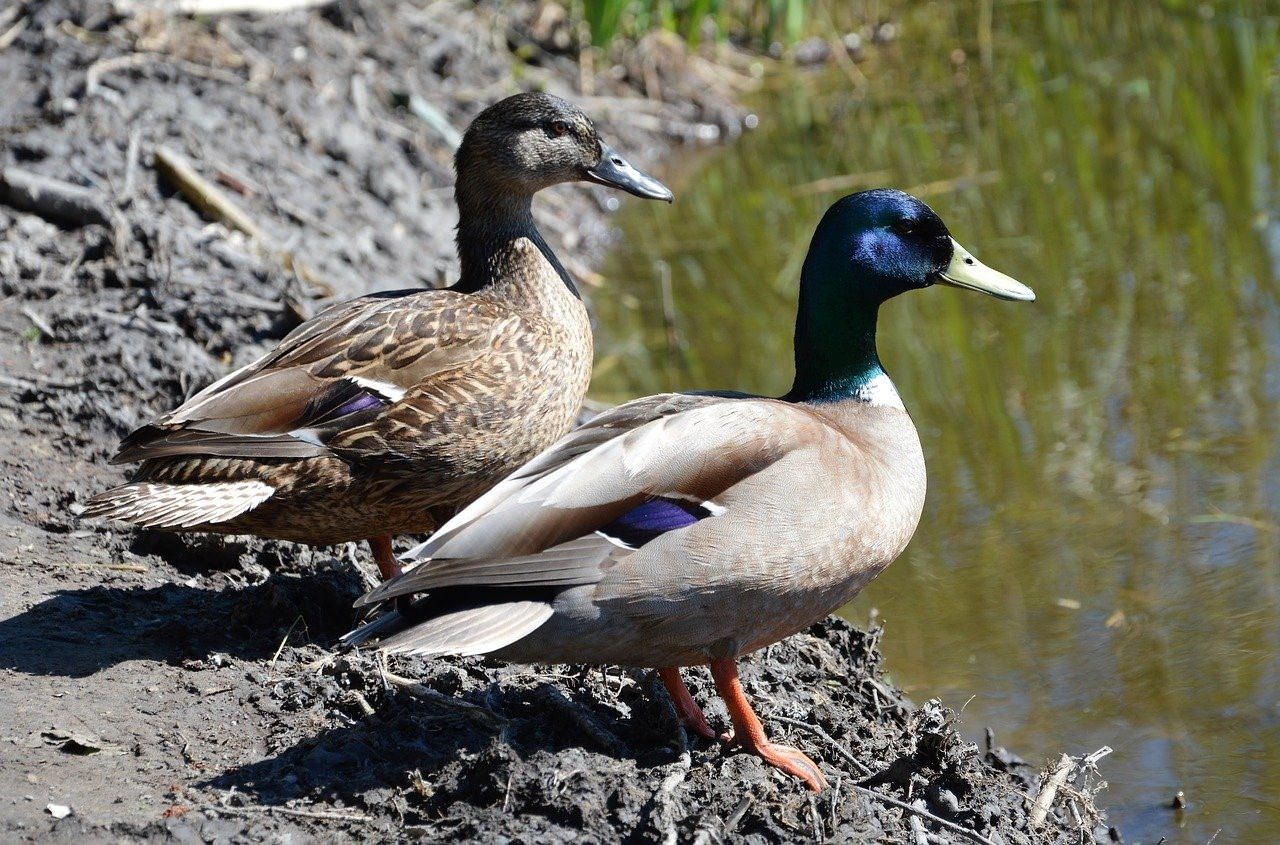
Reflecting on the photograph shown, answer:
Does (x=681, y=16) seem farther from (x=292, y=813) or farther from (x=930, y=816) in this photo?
(x=292, y=813)

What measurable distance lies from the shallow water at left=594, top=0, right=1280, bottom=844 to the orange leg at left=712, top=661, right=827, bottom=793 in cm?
119

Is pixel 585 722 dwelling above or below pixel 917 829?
above

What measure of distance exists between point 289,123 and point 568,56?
11.3 ft

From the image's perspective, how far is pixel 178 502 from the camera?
4.20 meters

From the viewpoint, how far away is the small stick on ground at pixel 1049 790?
3.80m

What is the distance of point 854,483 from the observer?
3707 millimetres

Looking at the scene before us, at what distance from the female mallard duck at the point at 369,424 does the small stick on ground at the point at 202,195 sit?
8.19ft

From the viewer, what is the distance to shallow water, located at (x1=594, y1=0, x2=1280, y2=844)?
488cm

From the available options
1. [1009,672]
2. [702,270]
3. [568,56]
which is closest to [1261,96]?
[702,270]

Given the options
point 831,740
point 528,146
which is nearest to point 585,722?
point 831,740

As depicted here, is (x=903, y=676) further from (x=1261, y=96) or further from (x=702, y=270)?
(x=1261, y=96)

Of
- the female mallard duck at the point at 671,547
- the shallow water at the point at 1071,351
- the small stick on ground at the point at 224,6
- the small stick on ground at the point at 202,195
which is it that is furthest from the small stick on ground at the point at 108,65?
the female mallard duck at the point at 671,547

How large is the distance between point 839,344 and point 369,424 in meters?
1.36

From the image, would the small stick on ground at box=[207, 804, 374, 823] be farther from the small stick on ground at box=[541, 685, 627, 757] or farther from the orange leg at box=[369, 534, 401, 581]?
the orange leg at box=[369, 534, 401, 581]
